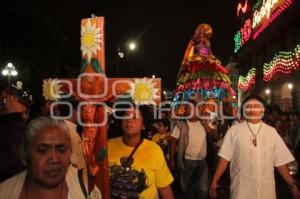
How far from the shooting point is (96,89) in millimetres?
4805

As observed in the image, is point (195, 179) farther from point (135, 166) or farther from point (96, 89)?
point (96, 89)

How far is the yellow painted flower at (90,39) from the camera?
4.82 m

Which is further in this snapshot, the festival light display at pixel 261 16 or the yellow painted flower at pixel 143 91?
the festival light display at pixel 261 16

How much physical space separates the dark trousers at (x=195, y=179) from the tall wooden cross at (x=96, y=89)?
164 inches

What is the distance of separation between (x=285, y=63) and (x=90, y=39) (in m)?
17.3

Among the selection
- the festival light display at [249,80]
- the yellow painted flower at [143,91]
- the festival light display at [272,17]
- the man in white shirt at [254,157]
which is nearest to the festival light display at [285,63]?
the festival light display at [272,17]

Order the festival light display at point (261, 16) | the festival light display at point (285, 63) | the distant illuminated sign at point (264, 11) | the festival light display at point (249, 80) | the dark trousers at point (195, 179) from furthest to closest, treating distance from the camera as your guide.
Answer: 1. the festival light display at point (249, 80)
2. the distant illuminated sign at point (264, 11)
3. the festival light display at point (261, 16)
4. the festival light display at point (285, 63)
5. the dark trousers at point (195, 179)

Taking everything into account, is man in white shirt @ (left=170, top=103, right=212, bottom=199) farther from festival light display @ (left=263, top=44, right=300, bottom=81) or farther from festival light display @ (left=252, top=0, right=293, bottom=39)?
festival light display @ (left=252, top=0, right=293, bottom=39)

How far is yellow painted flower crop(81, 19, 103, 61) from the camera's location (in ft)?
15.8

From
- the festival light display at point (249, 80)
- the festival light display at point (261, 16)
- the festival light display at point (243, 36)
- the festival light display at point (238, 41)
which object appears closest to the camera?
the festival light display at point (261, 16)

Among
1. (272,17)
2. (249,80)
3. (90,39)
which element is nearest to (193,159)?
(90,39)

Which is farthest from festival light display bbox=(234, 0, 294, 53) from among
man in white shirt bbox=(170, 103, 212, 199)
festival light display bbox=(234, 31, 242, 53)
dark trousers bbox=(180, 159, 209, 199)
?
dark trousers bbox=(180, 159, 209, 199)

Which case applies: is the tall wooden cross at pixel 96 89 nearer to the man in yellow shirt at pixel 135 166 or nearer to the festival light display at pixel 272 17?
the man in yellow shirt at pixel 135 166

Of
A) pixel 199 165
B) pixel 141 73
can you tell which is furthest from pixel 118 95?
pixel 141 73
